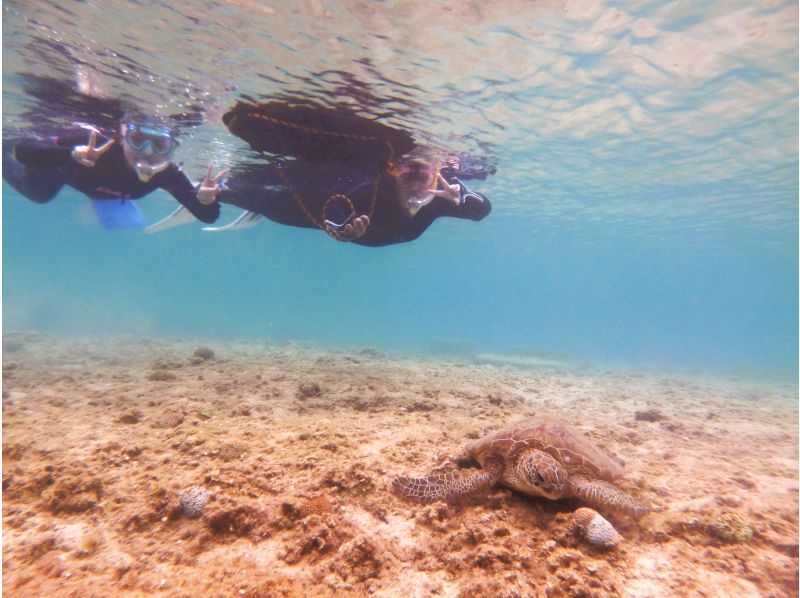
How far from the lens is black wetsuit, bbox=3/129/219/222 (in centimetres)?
718

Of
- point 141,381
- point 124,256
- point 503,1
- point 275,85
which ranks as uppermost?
point 503,1

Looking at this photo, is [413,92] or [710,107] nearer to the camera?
[413,92]

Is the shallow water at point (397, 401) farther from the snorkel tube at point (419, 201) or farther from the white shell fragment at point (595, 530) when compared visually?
the snorkel tube at point (419, 201)

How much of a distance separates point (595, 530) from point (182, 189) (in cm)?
830

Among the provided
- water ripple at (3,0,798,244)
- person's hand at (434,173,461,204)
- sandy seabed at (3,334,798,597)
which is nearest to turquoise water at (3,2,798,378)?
water ripple at (3,0,798,244)

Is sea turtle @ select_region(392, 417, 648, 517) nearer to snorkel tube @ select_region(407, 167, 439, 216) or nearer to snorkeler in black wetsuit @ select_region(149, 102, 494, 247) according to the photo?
snorkel tube @ select_region(407, 167, 439, 216)

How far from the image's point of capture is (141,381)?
272 inches

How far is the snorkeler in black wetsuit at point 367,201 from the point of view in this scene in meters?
7.11

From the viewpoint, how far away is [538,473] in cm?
287

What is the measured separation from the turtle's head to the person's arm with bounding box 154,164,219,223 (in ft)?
24.1

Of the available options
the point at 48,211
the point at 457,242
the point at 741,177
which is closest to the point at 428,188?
the point at 741,177

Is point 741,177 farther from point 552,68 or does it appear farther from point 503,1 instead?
point 503,1

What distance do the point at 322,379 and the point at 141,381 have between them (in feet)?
11.2

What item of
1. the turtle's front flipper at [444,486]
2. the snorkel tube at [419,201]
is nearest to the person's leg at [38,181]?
the snorkel tube at [419,201]
